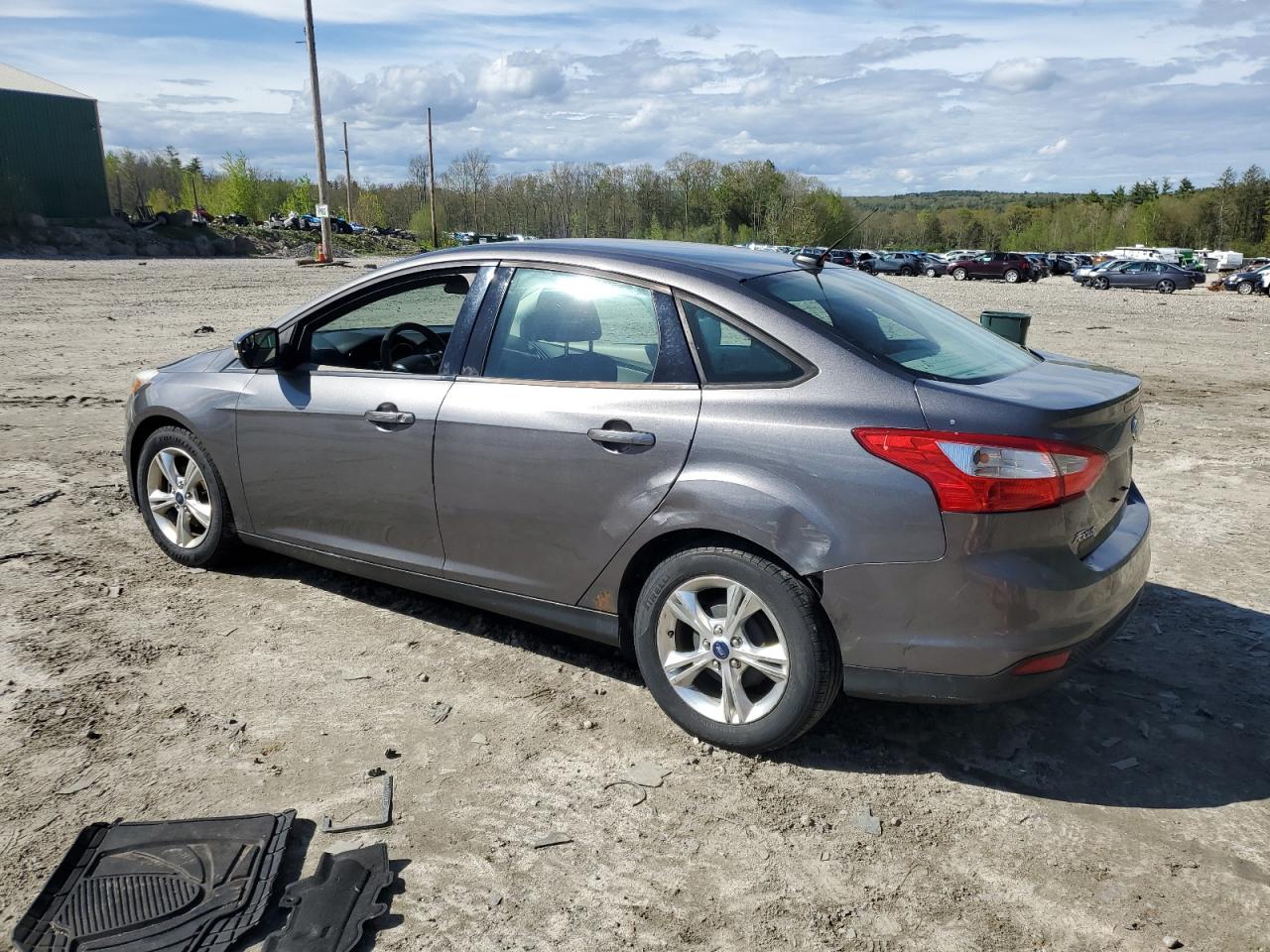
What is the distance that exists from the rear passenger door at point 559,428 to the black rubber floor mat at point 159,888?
1.27 meters

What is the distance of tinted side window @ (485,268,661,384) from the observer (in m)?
3.61

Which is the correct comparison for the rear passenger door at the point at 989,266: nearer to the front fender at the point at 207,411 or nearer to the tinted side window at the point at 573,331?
Result: the front fender at the point at 207,411

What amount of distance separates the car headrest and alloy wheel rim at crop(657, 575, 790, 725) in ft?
3.62

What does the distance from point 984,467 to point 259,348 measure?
3.33 m

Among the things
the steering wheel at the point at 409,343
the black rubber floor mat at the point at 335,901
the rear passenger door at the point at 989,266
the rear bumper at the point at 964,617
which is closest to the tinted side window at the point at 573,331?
the steering wheel at the point at 409,343

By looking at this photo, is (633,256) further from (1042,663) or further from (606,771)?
(1042,663)

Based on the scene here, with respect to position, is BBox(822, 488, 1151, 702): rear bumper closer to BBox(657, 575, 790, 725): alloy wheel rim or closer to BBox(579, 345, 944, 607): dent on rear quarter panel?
BBox(579, 345, 944, 607): dent on rear quarter panel

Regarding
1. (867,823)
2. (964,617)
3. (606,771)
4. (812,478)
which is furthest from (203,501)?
(964,617)

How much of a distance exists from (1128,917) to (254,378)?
4.08 meters

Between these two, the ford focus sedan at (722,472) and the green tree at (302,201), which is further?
the green tree at (302,201)

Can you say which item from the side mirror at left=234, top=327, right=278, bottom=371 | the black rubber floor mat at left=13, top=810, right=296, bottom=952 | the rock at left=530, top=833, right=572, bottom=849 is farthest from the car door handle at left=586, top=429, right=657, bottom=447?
the side mirror at left=234, top=327, right=278, bottom=371

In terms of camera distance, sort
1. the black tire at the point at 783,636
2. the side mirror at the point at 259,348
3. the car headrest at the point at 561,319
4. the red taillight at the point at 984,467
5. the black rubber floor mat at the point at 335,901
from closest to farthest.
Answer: the black rubber floor mat at the point at 335,901
the red taillight at the point at 984,467
the black tire at the point at 783,636
the car headrest at the point at 561,319
the side mirror at the point at 259,348

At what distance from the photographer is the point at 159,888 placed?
2.72 m

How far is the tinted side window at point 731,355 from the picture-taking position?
10.8 feet
